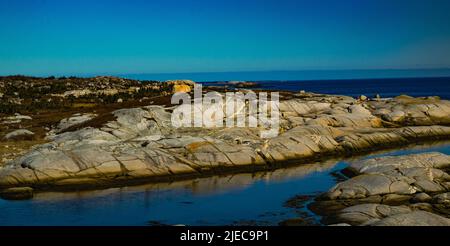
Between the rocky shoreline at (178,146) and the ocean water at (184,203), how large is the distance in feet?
6.36

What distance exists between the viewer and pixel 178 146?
38.1m

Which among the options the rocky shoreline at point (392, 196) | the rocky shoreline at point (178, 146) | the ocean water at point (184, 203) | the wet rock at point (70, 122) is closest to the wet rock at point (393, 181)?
the rocky shoreline at point (392, 196)

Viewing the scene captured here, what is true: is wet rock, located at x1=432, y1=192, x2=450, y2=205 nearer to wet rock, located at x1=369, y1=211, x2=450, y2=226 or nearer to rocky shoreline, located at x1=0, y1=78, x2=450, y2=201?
wet rock, located at x1=369, y1=211, x2=450, y2=226

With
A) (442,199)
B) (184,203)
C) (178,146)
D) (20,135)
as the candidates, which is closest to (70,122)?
(20,135)

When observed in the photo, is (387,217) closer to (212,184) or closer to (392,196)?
(392,196)

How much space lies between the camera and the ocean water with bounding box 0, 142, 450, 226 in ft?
81.2

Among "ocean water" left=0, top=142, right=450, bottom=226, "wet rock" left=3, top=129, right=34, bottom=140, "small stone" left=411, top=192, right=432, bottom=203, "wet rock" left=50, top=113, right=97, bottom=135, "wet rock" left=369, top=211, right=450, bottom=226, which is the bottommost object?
"ocean water" left=0, top=142, right=450, bottom=226

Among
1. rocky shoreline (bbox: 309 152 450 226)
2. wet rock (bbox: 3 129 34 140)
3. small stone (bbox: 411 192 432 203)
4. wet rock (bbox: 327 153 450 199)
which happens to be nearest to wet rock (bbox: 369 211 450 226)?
rocky shoreline (bbox: 309 152 450 226)

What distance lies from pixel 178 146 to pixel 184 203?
10365 mm

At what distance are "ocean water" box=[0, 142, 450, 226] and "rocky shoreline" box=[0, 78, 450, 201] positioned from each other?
1.94 m

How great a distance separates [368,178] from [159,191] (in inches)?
503

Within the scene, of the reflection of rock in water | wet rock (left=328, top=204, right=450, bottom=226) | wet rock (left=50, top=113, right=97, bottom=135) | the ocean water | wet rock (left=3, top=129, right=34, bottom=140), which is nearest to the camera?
wet rock (left=328, top=204, right=450, bottom=226)
